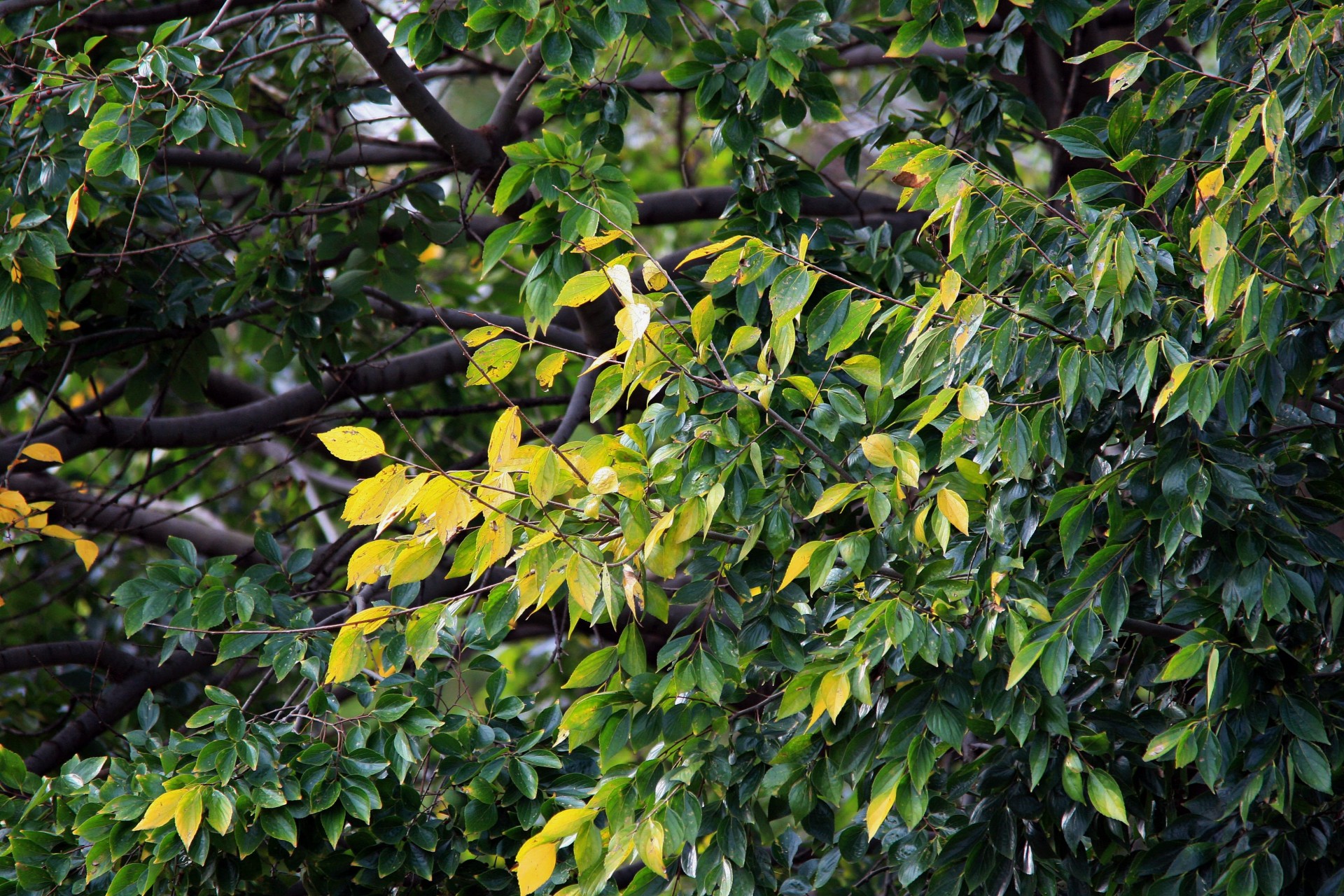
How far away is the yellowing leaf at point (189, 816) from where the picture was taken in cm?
194

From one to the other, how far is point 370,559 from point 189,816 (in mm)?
A: 688

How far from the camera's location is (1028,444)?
167 cm

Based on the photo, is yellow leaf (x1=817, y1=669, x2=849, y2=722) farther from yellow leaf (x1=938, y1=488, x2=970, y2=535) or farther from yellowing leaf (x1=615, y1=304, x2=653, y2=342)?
yellowing leaf (x1=615, y1=304, x2=653, y2=342)

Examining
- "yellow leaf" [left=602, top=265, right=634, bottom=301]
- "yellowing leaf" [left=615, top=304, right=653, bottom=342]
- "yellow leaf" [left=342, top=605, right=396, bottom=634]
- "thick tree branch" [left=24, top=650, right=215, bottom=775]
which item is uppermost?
"yellow leaf" [left=602, top=265, right=634, bottom=301]

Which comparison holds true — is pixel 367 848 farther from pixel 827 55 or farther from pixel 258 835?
pixel 827 55

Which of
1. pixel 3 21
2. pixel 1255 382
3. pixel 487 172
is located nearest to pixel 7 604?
pixel 3 21

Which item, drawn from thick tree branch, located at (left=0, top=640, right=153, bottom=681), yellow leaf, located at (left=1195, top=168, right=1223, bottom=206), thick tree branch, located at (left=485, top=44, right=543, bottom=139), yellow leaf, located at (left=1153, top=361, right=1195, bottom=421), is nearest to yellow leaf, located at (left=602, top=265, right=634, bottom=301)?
yellow leaf, located at (left=1153, top=361, right=1195, bottom=421)

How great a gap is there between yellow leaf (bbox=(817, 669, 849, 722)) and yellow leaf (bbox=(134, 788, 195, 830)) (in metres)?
1.12

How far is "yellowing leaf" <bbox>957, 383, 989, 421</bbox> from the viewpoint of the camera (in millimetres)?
1540

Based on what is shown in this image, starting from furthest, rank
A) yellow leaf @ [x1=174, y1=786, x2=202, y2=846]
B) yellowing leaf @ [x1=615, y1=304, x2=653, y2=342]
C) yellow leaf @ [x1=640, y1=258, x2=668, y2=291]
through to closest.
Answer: yellow leaf @ [x1=174, y1=786, x2=202, y2=846] → yellow leaf @ [x1=640, y1=258, x2=668, y2=291] → yellowing leaf @ [x1=615, y1=304, x2=653, y2=342]

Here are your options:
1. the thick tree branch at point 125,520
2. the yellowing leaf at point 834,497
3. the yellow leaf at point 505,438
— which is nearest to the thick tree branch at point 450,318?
the thick tree branch at point 125,520

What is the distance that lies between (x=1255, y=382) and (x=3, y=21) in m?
3.00

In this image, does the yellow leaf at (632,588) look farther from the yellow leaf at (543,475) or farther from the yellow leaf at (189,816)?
the yellow leaf at (189,816)

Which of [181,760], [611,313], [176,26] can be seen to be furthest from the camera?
[611,313]
